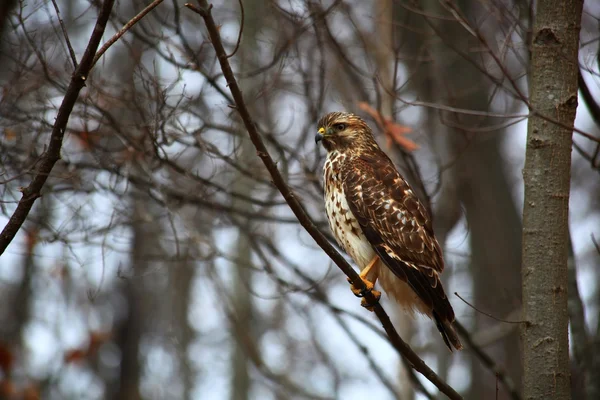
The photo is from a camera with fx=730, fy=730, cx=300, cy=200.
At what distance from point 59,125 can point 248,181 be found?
5.38 m

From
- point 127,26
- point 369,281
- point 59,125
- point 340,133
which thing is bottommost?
point 59,125

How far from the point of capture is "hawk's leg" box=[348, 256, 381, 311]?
465 cm

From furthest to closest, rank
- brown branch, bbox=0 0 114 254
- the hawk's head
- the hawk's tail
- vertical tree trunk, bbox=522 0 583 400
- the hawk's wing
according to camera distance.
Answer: the hawk's head < the hawk's wing < the hawk's tail < vertical tree trunk, bbox=522 0 583 400 < brown branch, bbox=0 0 114 254

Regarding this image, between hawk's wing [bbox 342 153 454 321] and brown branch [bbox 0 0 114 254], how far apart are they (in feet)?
7.39

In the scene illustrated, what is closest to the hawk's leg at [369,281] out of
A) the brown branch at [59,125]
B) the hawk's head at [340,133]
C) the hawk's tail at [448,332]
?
the hawk's tail at [448,332]

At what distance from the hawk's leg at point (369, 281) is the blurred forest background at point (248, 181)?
1.54 ft

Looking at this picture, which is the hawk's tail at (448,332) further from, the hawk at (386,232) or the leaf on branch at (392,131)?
the leaf on branch at (392,131)

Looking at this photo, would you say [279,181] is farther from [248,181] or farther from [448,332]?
[248,181]

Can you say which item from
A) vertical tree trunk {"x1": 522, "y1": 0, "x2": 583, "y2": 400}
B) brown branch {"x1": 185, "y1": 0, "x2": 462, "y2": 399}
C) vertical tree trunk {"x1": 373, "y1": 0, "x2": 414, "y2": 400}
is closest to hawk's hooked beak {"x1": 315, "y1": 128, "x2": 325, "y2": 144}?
vertical tree trunk {"x1": 373, "y1": 0, "x2": 414, "y2": 400}

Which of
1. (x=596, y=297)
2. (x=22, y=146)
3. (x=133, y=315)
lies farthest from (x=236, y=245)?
(x=596, y=297)

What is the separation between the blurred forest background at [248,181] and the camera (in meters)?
5.49

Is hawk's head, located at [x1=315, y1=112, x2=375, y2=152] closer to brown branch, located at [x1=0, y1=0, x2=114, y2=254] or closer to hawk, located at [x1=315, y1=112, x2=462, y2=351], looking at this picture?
hawk, located at [x1=315, y1=112, x2=462, y2=351]

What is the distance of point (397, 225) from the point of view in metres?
5.22

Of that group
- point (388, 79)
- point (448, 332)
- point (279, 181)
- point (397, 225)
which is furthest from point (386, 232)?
point (388, 79)
